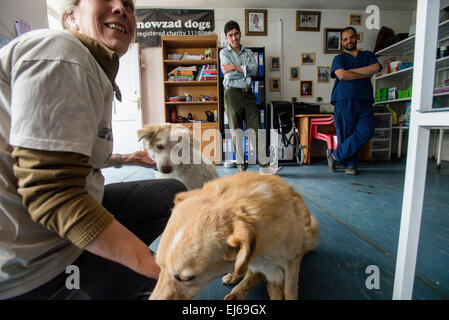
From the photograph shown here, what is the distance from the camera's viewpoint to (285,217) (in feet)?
2.28

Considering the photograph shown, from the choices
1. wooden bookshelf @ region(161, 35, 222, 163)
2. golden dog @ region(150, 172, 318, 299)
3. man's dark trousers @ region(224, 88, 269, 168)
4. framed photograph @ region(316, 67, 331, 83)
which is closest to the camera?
golden dog @ region(150, 172, 318, 299)

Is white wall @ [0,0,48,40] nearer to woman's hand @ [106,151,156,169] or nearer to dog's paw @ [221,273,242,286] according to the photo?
woman's hand @ [106,151,156,169]

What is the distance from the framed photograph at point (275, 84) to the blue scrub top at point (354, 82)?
1.86 m

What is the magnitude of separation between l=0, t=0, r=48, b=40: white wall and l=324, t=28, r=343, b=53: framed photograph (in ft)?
16.8

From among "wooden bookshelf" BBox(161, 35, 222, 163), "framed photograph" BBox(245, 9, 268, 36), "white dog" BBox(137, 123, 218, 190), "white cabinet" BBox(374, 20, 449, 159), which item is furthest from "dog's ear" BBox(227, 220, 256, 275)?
"framed photograph" BBox(245, 9, 268, 36)

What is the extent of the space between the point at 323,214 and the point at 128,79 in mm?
4614

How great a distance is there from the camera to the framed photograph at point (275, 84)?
4.96 m

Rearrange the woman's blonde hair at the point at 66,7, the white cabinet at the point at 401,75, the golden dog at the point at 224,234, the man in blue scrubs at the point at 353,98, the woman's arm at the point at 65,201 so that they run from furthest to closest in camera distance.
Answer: the white cabinet at the point at 401,75, the man in blue scrubs at the point at 353,98, the woman's blonde hair at the point at 66,7, the golden dog at the point at 224,234, the woman's arm at the point at 65,201

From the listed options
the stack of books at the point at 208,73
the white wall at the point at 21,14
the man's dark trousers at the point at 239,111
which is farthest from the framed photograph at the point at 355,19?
the white wall at the point at 21,14

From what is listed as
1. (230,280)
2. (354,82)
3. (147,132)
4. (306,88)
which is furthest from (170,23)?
(230,280)

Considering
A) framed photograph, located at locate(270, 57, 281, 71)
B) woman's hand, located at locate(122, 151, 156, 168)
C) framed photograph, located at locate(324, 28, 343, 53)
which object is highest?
framed photograph, located at locate(324, 28, 343, 53)

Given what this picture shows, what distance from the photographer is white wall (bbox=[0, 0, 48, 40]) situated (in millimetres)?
1251

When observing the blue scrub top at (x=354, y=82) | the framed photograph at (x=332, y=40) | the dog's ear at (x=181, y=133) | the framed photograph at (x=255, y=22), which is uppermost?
the framed photograph at (x=255, y=22)

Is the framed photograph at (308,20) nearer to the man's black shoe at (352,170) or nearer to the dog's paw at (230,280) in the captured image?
the man's black shoe at (352,170)
